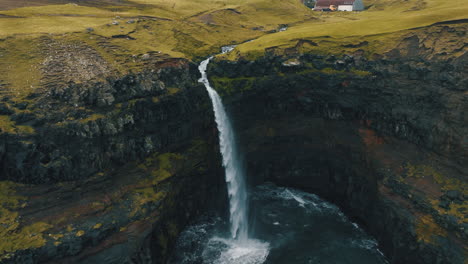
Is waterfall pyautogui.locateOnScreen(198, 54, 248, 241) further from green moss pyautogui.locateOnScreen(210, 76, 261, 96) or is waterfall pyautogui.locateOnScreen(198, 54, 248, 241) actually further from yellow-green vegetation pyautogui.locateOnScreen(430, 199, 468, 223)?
yellow-green vegetation pyautogui.locateOnScreen(430, 199, 468, 223)

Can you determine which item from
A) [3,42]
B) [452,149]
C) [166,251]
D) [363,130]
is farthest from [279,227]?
[3,42]

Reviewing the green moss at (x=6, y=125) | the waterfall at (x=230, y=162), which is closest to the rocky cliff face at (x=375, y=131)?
the waterfall at (x=230, y=162)

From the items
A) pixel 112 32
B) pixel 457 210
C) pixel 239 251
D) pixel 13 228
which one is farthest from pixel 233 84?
pixel 13 228

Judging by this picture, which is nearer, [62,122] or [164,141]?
[62,122]

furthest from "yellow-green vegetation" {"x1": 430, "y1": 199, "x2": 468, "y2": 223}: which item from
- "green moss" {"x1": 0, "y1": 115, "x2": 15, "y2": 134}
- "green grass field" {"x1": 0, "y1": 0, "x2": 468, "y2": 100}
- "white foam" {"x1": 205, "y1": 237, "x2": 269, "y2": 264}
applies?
"green moss" {"x1": 0, "y1": 115, "x2": 15, "y2": 134}

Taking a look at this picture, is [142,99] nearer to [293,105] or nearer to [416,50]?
[293,105]

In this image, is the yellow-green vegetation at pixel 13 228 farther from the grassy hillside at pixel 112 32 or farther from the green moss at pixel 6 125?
the grassy hillside at pixel 112 32

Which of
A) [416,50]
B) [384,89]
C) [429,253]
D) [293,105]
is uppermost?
[416,50]
